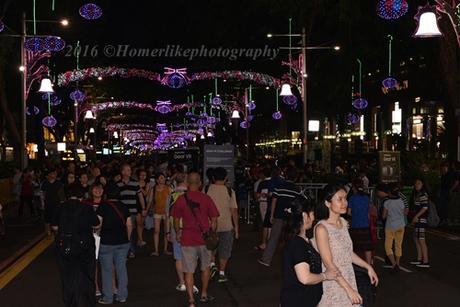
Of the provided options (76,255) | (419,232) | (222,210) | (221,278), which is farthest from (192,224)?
(419,232)

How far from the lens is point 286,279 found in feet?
20.1

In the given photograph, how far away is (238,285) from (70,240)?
150 inches

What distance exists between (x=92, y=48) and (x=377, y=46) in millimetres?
24517

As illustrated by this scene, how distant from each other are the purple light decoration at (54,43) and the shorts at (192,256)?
681 inches

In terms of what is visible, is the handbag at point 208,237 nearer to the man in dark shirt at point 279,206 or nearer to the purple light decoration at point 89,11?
the man in dark shirt at point 279,206

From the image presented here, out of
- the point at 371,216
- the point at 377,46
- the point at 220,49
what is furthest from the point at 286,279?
the point at 220,49

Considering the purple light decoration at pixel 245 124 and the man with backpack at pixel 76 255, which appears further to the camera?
the purple light decoration at pixel 245 124

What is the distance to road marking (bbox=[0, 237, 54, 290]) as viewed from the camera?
13.3 meters

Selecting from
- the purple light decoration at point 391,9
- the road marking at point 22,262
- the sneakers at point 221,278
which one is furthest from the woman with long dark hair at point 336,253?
the purple light decoration at point 391,9

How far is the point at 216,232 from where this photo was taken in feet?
35.4

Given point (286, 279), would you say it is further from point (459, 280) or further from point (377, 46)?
point (377, 46)

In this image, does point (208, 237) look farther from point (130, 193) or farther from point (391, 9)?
point (391, 9)

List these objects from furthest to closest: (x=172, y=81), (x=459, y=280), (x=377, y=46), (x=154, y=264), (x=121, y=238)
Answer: (x=172, y=81), (x=377, y=46), (x=154, y=264), (x=459, y=280), (x=121, y=238)

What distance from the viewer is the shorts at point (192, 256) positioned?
1048 centimetres
